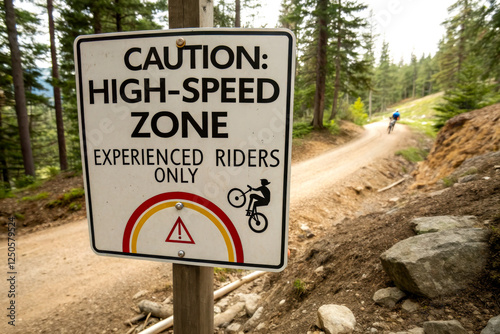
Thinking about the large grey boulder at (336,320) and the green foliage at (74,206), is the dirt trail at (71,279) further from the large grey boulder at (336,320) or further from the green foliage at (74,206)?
the large grey boulder at (336,320)

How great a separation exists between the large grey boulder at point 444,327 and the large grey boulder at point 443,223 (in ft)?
3.95

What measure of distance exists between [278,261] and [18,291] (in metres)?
5.26

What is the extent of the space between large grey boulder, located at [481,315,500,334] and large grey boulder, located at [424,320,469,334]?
0.37ft

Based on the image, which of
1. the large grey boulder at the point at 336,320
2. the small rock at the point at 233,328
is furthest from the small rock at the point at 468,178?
the small rock at the point at 233,328

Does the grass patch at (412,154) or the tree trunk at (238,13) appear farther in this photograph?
the tree trunk at (238,13)

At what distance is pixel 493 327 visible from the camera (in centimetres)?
160

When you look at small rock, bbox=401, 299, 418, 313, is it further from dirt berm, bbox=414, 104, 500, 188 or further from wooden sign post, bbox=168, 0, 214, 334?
dirt berm, bbox=414, 104, 500, 188

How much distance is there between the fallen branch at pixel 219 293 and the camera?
2.91 metres

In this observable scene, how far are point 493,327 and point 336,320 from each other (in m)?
0.99

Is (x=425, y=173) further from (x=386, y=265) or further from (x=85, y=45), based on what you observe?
(x=85, y=45)

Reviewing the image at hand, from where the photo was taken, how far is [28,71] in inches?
626

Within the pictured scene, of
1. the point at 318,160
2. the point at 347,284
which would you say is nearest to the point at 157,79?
the point at 347,284

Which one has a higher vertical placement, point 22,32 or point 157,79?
point 22,32

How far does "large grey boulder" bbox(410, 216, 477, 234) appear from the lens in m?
2.65
